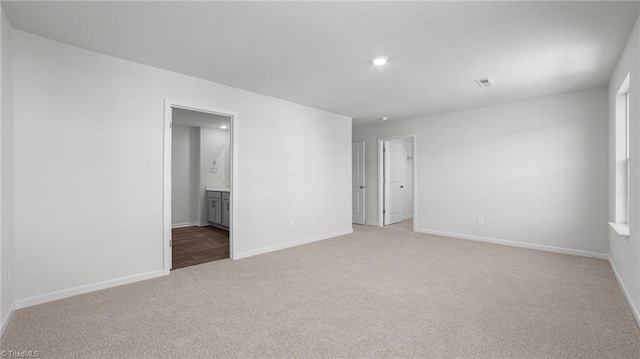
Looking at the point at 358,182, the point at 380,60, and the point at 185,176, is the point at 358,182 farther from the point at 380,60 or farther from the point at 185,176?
the point at 380,60

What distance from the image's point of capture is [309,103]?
4.89 metres

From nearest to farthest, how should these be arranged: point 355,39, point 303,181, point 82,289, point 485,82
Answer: point 355,39 < point 82,289 < point 485,82 < point 303,181

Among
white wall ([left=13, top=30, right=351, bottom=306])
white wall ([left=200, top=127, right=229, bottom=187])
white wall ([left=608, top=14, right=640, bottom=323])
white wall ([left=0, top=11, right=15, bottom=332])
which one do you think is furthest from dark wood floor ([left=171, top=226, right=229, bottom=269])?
white wall ([left=608, top=14, right=640, bottom=323])

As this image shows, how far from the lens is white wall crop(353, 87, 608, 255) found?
411 cm

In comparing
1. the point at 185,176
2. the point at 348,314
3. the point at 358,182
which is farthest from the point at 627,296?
the point at 185,176

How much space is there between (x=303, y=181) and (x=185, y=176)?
3.59m

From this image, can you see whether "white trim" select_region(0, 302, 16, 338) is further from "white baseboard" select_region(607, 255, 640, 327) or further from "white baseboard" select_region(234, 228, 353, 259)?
"white baseboard" select_region(607, 255, 640, 327)

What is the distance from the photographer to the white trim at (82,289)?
2.50 meters

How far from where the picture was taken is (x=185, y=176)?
710 centimetres

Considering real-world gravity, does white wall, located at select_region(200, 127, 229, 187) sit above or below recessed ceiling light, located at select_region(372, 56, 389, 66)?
below

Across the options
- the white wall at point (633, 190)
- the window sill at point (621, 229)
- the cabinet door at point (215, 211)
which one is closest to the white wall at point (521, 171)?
the window sill at point (621, 229)

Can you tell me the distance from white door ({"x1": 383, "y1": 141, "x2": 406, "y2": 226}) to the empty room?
5.81ft

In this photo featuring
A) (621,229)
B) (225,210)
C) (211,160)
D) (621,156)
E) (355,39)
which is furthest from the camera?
(211,160)

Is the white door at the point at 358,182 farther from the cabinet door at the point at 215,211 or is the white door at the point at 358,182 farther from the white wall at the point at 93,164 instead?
the white wall at the point at 93,164
